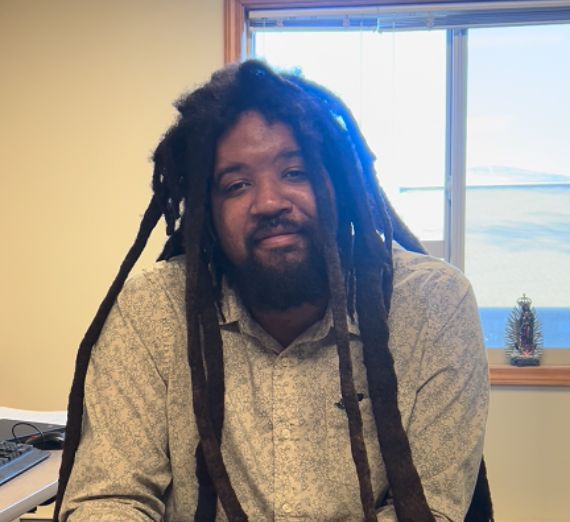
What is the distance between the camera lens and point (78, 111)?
2766 mm

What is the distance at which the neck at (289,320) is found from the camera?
1.31 m

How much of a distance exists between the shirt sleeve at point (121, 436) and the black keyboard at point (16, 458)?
0.87 ft

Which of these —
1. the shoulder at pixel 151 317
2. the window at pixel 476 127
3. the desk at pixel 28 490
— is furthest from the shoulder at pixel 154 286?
the window at pixel 476 127

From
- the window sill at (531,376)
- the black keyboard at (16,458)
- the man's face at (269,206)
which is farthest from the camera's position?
the window sill at (531,376)

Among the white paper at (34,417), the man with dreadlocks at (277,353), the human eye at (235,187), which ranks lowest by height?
the white paper at (34,417)

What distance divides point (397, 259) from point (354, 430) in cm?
37

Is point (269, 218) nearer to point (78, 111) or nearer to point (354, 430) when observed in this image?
point (354, 430)

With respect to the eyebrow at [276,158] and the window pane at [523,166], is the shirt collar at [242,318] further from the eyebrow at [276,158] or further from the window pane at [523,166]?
the window pane at [523,166]

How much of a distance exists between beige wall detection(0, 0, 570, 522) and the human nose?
1.53 metres

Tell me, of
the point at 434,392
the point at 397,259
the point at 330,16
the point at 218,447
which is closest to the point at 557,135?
the point at 330,16

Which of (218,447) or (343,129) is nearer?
(218,447)

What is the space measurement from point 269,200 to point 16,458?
774mm

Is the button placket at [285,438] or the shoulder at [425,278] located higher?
the shoulder at [425,278]

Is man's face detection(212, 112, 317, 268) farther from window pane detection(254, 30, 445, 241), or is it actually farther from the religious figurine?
the religious figurine
